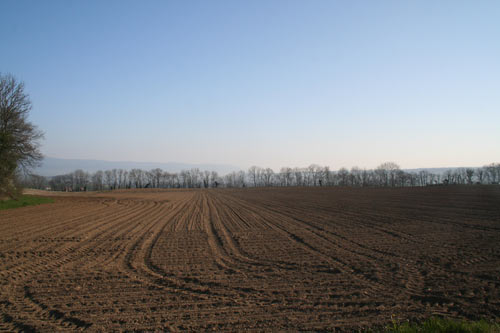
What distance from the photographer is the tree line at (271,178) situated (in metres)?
140

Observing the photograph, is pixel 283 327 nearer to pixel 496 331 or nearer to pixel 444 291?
pixel 496 331

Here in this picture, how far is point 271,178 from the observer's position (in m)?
178

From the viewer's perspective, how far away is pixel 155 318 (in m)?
5.59

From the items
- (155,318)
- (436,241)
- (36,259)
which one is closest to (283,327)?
(155,318)

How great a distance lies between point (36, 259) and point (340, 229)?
13144mm

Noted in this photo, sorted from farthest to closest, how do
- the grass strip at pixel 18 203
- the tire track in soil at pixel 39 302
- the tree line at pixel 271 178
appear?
the tree line at pixel 271 178 < the grass strip at pixel 18 203 < the tire track in soil at pixel 39 302

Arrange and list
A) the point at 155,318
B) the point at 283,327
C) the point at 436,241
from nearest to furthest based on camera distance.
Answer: the point at 283,327 → the point at 155,318 → the point at 436,241

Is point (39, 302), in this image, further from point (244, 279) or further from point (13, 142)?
point (13, 142)

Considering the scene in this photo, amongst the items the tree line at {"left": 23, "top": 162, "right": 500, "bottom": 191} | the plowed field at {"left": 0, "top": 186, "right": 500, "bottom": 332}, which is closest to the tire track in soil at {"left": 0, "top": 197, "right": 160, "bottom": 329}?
the plowed field at {"left": 0, "top": 186, "right": 500, "bottom": 332}

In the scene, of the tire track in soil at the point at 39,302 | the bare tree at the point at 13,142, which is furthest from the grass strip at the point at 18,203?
the tire track in soil at the point at 39,302

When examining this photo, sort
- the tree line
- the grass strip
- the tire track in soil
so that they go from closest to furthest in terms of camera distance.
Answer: the tire track in soil → the grass strip → the tree line

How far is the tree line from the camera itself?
140m

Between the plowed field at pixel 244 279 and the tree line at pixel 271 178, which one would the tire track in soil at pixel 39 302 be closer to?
the plowed field at pixel 244 279

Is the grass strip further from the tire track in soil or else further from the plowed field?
the tire track in soil
